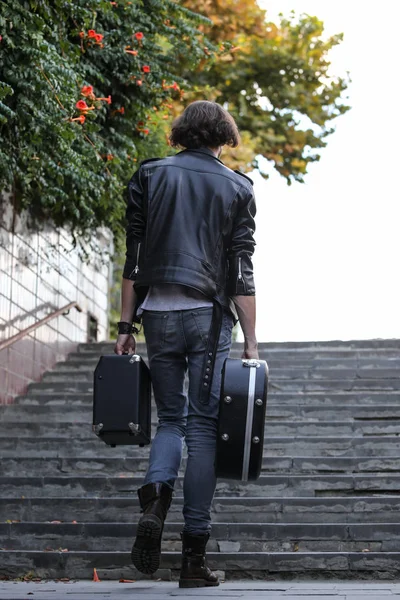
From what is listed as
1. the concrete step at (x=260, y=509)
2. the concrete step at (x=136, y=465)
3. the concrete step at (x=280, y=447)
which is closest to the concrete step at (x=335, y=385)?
the concrete step at (x=280, y=447)

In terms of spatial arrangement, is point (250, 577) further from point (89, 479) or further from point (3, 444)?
point (3, 444)

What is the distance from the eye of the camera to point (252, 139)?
1684 cm

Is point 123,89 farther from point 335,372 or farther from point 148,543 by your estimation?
point 148,543

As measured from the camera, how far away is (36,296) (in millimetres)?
11711

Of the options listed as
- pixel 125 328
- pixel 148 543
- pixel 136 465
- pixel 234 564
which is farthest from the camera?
pixel 136 465

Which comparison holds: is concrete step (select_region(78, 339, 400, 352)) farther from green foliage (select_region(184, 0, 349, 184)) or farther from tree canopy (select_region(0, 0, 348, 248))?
green foliage (select_region(184, 0, 349, 184))

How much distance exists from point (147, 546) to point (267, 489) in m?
2.92

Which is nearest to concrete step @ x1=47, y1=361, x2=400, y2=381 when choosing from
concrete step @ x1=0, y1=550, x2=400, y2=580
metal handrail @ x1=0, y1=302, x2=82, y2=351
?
metal handrail @ x1=0, y1=302, x2=82, y2=351

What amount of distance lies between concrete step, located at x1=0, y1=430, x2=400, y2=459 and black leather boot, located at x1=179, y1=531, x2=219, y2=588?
356 centimetres

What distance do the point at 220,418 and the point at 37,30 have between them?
3218mm

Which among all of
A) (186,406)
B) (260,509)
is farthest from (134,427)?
Answer: (260,509)

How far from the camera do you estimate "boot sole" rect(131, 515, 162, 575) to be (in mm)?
4012

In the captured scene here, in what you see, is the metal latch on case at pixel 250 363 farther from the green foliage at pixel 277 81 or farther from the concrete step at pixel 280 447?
the green foliage at pixel 277 81

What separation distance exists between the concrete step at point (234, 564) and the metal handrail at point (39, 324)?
4.87 m
